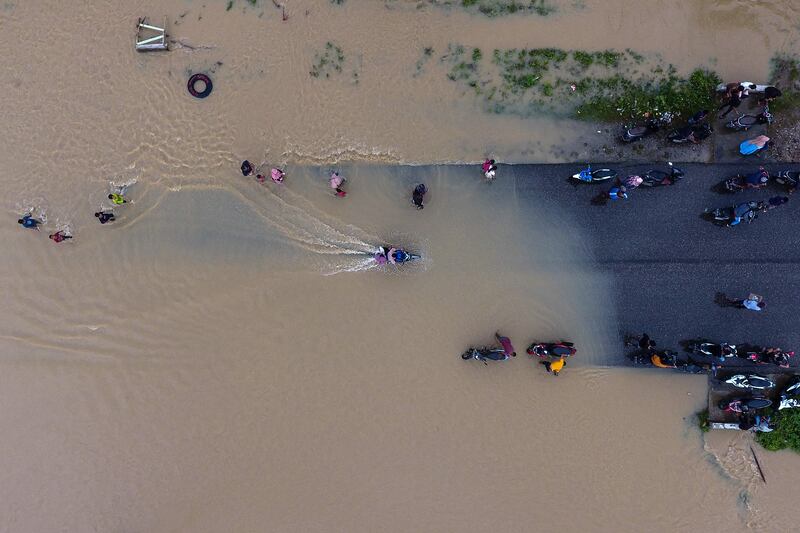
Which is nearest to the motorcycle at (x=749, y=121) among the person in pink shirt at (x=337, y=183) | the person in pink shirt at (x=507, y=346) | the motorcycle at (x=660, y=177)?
the motorcycle at (x=660, y=177)

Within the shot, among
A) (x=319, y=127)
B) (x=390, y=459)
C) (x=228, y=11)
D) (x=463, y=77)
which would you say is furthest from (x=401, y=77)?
(x=390, y=459)

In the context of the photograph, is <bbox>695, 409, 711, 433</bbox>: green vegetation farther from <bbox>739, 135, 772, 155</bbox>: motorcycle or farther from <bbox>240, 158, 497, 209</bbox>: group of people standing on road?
<bbox>240, 158, 497, 209</bbox>: group of people standing on road

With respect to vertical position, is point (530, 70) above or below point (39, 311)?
above

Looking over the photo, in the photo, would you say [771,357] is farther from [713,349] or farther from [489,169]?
[489,169]

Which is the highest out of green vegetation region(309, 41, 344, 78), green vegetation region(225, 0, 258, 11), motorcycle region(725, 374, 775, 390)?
green vegetation region(225, 0, 258, 11)

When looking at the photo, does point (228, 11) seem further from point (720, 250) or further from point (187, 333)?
point (720, 250)

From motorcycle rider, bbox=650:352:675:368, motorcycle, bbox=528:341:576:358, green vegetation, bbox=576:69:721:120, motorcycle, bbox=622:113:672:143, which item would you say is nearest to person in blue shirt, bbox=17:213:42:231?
Answer: motorcycle, bbox=528:341:576:358

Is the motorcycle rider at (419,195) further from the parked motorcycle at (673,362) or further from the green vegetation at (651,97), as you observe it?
the parked motorcycle at (673,362)
